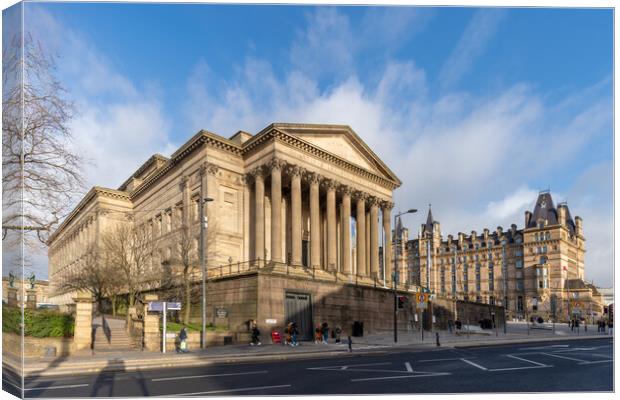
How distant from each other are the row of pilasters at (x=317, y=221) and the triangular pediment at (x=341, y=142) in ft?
10.8

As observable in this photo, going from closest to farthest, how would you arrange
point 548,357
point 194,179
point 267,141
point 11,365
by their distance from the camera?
point 11,365 < point 548,357 < point 267,141 < point 194,179

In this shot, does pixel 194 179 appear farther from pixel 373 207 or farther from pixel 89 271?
pixel 373 207

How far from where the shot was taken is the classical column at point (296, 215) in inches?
1901

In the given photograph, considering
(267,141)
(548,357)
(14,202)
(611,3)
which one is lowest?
(548,357)

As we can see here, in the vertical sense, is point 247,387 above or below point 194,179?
below

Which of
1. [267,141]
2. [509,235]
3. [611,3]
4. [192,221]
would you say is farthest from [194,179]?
[509,235]

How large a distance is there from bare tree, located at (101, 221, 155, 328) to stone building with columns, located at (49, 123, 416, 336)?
5.73 ft

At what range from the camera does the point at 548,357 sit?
26.1 metres

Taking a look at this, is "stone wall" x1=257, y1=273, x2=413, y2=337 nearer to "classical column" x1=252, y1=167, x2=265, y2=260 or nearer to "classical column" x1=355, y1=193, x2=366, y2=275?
"classical column" x1=355, y1=193, x2=366, y2=275

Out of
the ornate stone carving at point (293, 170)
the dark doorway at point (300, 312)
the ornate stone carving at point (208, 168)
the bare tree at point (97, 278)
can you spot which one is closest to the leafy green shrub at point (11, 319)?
the dark doorway at point (300, 312)

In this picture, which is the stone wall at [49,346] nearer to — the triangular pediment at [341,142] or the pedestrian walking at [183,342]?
the pedestrian walking at [183,342]

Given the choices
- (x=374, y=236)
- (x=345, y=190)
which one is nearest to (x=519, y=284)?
(x=374, y=236)

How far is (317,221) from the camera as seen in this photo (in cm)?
5200

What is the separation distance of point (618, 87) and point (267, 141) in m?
37.0
